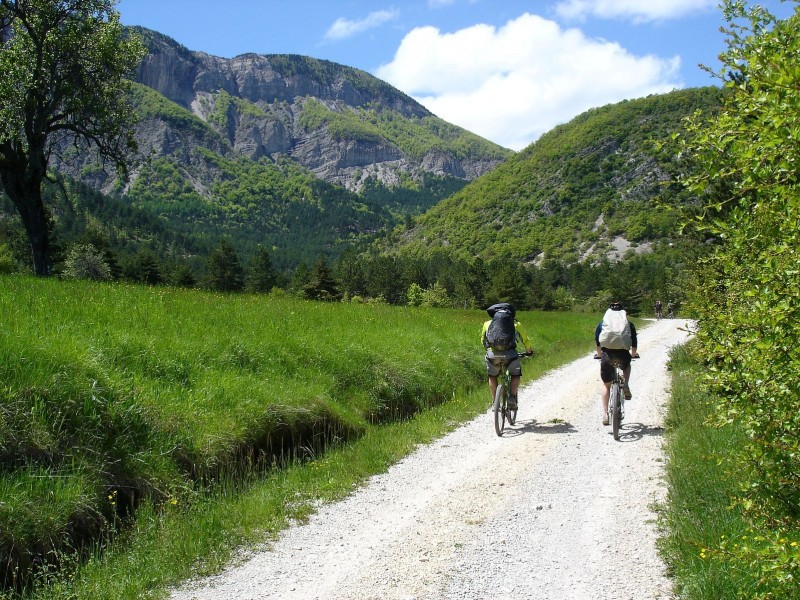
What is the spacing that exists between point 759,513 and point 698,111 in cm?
256

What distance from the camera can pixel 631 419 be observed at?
39.7 feet

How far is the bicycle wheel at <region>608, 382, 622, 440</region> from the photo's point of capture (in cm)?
1038

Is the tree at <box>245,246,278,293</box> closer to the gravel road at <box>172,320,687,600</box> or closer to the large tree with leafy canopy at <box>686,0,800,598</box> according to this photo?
the gravel road at <box>172,320,687,600</box>

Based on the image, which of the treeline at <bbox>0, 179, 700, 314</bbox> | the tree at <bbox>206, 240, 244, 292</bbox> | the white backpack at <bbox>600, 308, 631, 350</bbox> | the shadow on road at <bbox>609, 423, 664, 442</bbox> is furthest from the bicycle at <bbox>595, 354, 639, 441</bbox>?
the tree at <bbox>206, 240, 244, 292</bbox>

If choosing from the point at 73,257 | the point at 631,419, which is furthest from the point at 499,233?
the point at 631,419

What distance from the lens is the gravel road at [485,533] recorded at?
509cm

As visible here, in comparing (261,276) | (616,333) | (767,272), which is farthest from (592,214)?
(767,272)

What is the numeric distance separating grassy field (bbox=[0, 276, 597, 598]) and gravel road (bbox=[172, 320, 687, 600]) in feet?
1.86

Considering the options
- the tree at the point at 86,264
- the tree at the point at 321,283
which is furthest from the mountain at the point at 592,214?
the tree at the point at 86,264

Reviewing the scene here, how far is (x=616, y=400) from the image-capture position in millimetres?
10492

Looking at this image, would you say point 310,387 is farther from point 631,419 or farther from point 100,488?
point 631,419

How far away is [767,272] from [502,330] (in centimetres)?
858

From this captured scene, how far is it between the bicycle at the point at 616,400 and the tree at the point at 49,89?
70.5 feet

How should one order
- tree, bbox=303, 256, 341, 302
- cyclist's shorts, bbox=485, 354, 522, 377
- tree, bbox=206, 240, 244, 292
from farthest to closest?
tree, bbox=206, 240, 244, 292, tree, bbox=303, 256, 341, 302, cyclist's shorts, bbox=485, 354, 522, 377
